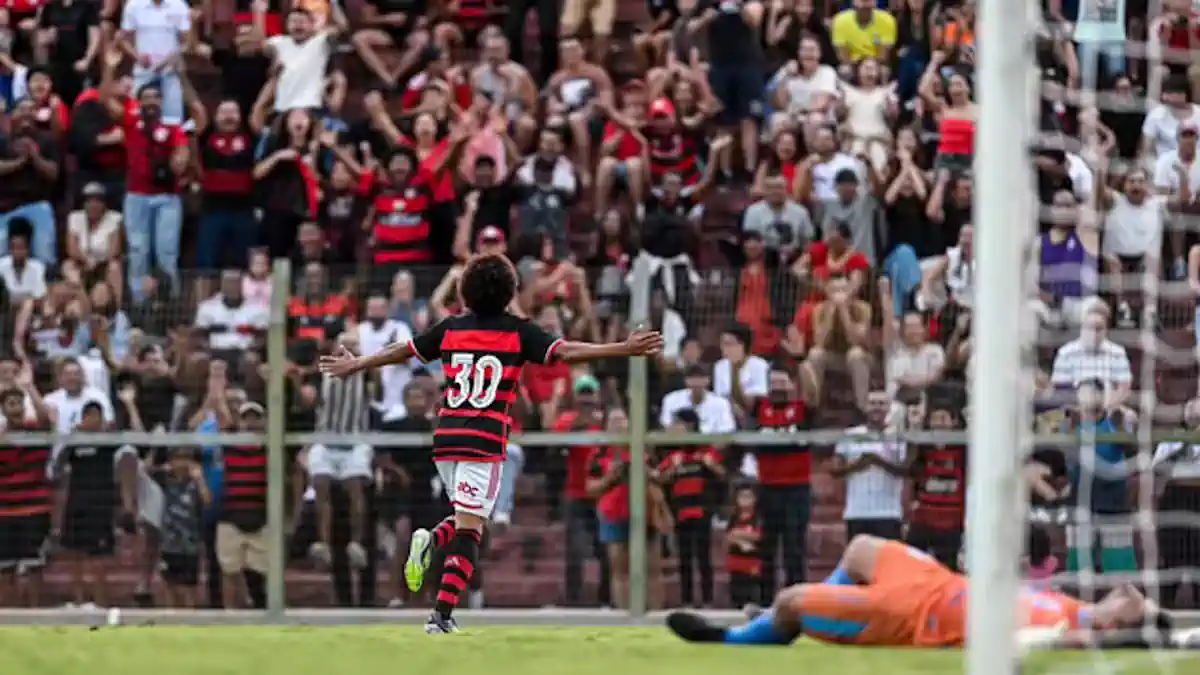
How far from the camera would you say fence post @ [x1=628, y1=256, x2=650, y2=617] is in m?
15.2

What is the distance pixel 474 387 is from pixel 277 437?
4711 millimetres

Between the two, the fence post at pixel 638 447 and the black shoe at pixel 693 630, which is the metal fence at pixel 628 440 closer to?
the fence post at pixel 638 447

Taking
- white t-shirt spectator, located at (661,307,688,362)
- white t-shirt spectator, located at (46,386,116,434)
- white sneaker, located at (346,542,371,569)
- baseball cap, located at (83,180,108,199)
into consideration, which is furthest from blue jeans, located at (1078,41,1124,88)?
baseball cap, located at (83,180,108,199)

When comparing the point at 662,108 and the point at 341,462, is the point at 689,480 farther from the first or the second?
the point at 662,108

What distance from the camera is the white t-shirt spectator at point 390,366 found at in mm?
15547

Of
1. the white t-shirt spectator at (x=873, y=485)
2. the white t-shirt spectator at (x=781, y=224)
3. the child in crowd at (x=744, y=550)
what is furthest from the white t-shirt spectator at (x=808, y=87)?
the child in crowd at (x=744, y=550)

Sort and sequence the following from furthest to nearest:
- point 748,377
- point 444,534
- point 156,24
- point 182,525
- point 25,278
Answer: point 156,24 → point 25,278 → point 182,525 → point 748,377 → point 444,534

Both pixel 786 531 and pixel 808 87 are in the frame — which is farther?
pixel 808 87

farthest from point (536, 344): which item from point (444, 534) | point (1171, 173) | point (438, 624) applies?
point (1171, 173)

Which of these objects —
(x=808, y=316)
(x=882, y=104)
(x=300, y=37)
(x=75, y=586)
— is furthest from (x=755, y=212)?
A: (x=75, y=586)

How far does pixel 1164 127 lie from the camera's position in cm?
1677

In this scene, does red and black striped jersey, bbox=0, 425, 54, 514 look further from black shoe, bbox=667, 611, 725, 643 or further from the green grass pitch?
black shoe, bbox=667, 611, 725, 643

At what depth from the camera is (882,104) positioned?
1852cm

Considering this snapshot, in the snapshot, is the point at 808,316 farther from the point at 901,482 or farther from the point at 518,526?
the point at 518,526
